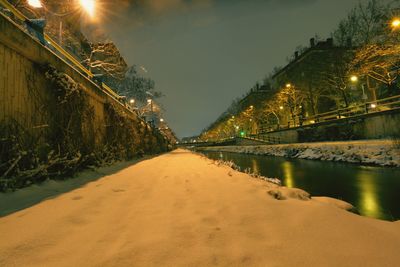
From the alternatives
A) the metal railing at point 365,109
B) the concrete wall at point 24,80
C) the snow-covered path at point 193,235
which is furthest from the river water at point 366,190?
the metal railing at point 365,109

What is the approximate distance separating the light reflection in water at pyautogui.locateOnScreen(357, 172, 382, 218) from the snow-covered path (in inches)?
124

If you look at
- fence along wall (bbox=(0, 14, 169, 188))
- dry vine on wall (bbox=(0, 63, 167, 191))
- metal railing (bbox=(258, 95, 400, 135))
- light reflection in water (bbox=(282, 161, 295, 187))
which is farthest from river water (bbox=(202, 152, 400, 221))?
metal railing (bbox=(258, 95, 400, 135))

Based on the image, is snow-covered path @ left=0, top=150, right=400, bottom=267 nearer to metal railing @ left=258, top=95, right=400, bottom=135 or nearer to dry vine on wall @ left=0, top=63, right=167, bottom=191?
dry vine on wall @ left=0, top=63, right=167, bottom=191

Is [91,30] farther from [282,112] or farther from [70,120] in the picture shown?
[282,112]

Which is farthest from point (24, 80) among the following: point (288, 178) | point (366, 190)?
point (366, 190)

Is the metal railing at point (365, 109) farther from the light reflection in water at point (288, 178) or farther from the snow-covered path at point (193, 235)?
the snow-covered path at point (193, 235)

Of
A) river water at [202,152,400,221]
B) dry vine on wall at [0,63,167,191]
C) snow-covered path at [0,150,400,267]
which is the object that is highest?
dry vine on wall at [0,63,167,191]

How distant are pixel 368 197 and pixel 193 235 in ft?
22.9

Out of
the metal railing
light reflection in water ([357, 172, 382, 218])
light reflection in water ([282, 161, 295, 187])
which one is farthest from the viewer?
the metal railing

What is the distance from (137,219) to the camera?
9.86ft

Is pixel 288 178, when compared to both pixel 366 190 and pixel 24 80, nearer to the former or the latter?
pixel 366 190

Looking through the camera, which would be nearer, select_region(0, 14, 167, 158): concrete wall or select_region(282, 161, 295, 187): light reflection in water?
select_region(0, 14, 167, 158): concrete wall

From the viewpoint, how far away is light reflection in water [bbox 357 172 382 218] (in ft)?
17.9

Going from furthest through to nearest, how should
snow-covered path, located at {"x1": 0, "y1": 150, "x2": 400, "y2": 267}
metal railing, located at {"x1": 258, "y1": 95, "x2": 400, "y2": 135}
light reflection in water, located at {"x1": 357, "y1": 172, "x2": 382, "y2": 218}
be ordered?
1. metal railing, located at {"x1": 258, "y1": 95, "x2": 400, "y2": 135}
2. light reflection in water, located at {"x1": 357, "y1": 172, "x2": 382, "y2": 218}
3. snow-covered path, located at {"x1": 0, "y1": 150, "x2": 400, "y2": 267}
